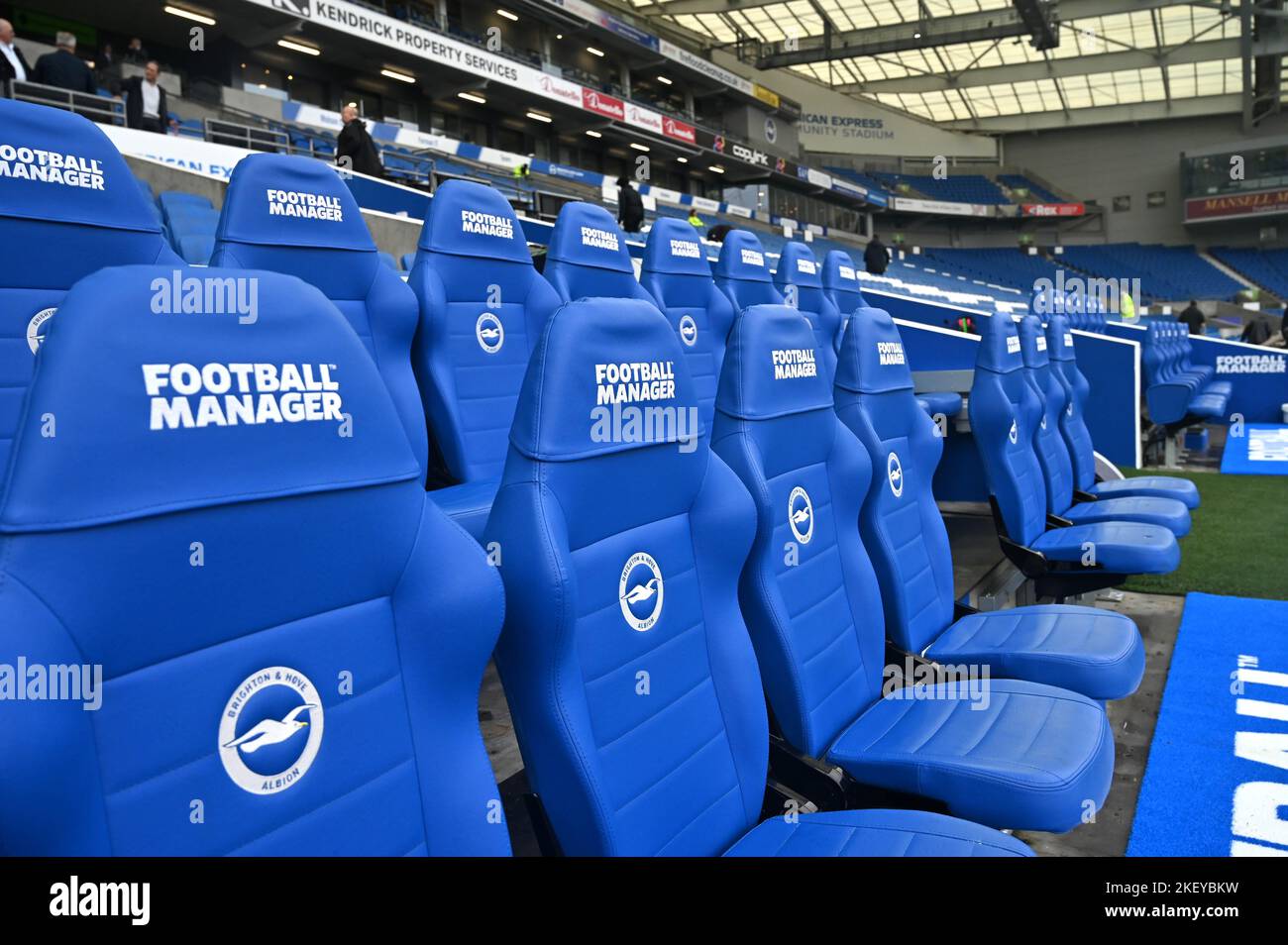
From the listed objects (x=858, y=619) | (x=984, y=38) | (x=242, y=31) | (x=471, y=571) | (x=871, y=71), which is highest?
(x=871, y=71)

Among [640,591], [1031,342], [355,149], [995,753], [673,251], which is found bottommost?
[995,753]

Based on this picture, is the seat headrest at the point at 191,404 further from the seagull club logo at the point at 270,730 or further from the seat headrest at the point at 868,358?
the seat headrest at the point at 868,358

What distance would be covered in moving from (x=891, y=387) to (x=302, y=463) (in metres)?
1.63

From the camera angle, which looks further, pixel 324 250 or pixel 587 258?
pixel 587 258

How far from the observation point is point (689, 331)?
396 centimetres

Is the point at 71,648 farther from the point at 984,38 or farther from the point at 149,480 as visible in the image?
the point at 984,38

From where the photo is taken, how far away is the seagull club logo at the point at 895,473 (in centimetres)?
208

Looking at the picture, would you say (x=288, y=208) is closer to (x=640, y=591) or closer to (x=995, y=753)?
(x=640, y=591)

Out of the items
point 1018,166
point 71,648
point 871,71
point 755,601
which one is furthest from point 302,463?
point 1018,166

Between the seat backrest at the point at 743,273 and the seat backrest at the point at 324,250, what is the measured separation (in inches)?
91.6

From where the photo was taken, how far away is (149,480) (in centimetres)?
72

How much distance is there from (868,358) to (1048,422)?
1.91 meters

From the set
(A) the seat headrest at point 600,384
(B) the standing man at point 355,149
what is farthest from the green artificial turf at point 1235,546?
(B) the standing man at point 355,149

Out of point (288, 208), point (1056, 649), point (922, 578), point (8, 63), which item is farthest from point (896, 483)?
point (8, 63)
